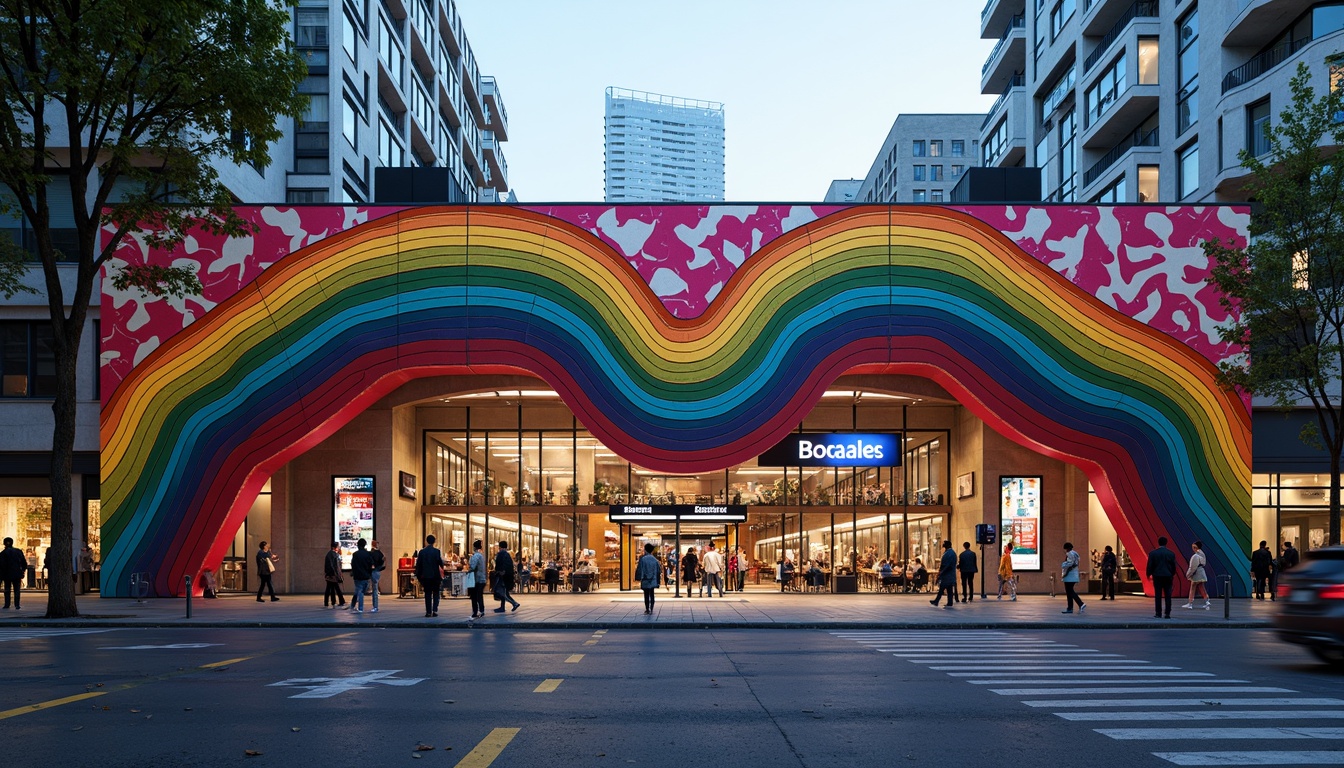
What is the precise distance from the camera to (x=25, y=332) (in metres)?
33.7

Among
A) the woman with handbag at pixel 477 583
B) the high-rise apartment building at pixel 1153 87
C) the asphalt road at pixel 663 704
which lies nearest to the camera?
the asphalt road at pixel 663 704

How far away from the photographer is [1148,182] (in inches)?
1955

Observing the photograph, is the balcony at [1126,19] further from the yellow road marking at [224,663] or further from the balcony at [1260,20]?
the yellow road marking at [224,663]

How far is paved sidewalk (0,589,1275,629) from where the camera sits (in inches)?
914

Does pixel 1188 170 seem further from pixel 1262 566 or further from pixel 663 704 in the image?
pixel 663 704

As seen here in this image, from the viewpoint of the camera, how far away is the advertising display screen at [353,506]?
34938 millimetres

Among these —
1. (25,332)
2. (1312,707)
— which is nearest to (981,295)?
(1312,707)

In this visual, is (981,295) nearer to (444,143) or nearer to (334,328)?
(334,328)

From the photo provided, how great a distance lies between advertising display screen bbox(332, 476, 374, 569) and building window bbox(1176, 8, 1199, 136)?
33.8 m

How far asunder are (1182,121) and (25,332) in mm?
42191

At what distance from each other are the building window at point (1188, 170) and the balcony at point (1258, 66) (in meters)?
3.21

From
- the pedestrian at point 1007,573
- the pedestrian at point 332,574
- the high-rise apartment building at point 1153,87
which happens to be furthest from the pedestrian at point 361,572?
the high-rise apartment building at point 1153,87

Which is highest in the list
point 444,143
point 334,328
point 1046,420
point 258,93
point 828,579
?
point 444,143

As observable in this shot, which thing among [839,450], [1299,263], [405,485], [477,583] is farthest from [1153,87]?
[477,583]
